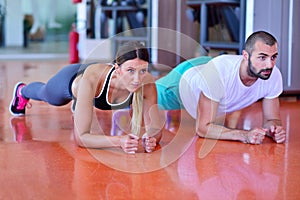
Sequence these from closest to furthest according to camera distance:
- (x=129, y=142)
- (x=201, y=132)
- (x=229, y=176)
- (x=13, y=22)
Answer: (x=229, y=176), (x=129, y=142), (x=201, y=132), (x=13, y=22)

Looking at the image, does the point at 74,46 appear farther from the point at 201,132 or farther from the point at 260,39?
the point at 260,39

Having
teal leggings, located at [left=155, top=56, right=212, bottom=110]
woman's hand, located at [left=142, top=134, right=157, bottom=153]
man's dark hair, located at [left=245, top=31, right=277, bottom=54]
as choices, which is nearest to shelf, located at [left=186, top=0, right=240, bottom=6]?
teal leggings, located at [left=155, top=56, right=212, bottom=110]

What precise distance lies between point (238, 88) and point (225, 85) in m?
0.08

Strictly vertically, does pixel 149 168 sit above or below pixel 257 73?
below

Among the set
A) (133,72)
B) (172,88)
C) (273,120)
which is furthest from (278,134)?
(133,72)

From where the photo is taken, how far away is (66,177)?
6.13ft

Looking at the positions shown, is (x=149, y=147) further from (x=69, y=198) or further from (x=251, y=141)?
(x=69, y=198)

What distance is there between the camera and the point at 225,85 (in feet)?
7.91

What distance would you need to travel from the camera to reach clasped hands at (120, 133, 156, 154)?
2146 millimetres

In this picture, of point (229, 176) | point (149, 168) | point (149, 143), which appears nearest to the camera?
point (229, 176)

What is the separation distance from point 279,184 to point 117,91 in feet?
2.62

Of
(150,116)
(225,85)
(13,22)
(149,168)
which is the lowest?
(149,168)

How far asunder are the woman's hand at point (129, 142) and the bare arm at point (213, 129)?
413mm

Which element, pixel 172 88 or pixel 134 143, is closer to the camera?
pixel 134 143
